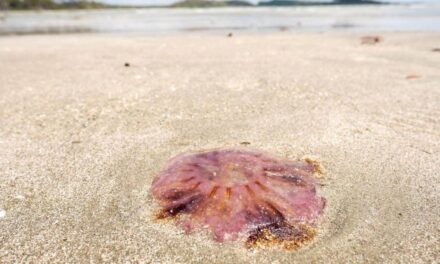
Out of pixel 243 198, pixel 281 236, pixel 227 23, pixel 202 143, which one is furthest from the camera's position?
pixel 227 23

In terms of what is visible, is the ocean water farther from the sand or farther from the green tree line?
the green tree line

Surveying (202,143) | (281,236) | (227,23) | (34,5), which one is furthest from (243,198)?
(34,5)

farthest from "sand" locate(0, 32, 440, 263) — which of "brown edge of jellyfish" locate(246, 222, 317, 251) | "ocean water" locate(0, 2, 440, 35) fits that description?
"ocean water" locate(0, 2, 440, 35)

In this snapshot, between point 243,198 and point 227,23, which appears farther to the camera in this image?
A: point 227,23

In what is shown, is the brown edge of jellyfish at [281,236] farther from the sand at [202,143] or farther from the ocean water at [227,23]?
the ocean water at [227,23]

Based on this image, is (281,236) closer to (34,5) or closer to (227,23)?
(227,23)

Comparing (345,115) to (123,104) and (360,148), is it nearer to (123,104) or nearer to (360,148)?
(360,148)

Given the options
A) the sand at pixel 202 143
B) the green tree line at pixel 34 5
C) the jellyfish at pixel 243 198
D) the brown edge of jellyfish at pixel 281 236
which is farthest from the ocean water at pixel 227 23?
the green tree line at pixel 34 5
